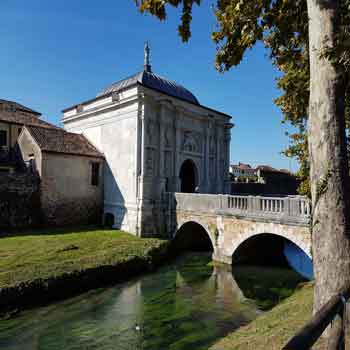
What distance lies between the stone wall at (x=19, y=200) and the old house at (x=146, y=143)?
4260 millimetres

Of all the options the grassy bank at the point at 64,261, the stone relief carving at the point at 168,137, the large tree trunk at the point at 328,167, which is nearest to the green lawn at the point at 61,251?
the grassy bank at the point at 64,261

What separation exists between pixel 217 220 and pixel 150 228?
4335 mm

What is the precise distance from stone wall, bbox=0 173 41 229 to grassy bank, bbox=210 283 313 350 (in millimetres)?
13195

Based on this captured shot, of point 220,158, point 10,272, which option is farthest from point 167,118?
point 10,272

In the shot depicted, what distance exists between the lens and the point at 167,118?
1738 cm

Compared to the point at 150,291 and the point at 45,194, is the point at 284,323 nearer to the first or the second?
the point at 150,291

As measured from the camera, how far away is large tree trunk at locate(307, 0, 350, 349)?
11.0 ft

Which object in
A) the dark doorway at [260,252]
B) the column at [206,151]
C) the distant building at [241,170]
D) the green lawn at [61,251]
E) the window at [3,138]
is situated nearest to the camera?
the green lawn at [61,251]

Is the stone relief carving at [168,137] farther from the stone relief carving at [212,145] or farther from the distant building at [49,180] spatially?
the stone relief carving at [212,145]

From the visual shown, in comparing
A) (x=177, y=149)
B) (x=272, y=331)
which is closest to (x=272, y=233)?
(x=272, y=331)

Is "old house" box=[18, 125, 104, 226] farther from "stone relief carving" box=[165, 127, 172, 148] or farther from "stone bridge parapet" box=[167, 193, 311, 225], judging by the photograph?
"stone bridge parapet" box=[167, 193, 311, 225]

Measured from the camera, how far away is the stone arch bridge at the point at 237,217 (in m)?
10.5

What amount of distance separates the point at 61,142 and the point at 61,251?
8401 millimetres

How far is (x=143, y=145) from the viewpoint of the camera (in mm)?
15906
